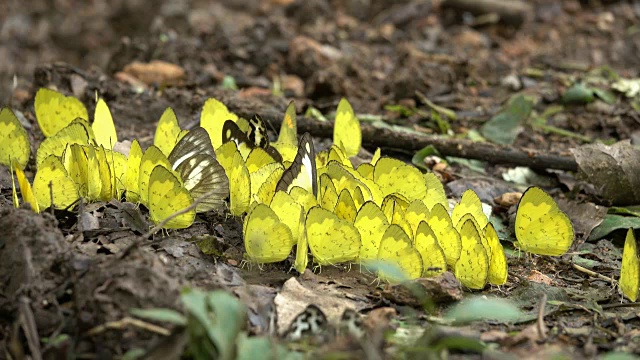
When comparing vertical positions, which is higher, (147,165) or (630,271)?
(147,165)

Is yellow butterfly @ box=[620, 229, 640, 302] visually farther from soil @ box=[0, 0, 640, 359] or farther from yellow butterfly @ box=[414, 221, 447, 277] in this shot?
yellow butterfly @ box=[414, 221, 447, 277]

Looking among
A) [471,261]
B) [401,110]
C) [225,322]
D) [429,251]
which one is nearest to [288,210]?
[429,251]

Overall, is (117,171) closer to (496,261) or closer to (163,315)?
(163,315)

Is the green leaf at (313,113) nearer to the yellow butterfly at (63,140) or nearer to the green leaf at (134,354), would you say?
the yellow butterfly at (63,140)

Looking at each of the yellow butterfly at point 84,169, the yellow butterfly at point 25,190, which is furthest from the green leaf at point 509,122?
the yellow butterfly at point 25,190

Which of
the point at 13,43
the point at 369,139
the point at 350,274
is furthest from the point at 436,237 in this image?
the point at 13,43

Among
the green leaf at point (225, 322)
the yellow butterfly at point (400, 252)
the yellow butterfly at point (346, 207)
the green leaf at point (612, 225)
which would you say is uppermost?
the green leaf at point (225, 322)

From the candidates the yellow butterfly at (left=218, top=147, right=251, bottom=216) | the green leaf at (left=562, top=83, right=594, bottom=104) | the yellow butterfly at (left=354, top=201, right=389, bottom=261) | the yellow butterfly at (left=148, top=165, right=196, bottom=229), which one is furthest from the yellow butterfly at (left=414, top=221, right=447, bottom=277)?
the green leaf at (left=562, top=83, right=594, bottom=104)
